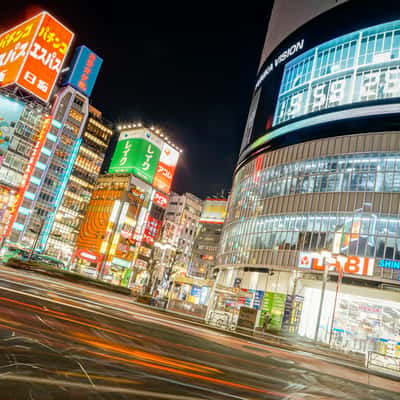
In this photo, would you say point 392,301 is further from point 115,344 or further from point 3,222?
point 3,222

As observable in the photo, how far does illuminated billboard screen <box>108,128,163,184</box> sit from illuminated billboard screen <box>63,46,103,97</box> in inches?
721

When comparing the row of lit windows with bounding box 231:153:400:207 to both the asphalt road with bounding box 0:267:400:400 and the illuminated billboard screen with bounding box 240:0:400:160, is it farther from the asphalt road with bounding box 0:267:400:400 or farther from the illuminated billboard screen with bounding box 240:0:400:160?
the asphalt road with bounding box 0:267:400:400

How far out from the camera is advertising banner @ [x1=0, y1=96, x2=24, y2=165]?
59.7 metres

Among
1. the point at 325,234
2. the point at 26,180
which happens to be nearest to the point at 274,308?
the point at 325,234

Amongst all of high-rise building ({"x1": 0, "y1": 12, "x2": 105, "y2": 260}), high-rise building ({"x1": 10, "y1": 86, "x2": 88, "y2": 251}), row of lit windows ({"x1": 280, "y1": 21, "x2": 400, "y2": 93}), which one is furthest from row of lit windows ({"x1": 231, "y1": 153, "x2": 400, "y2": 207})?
high-rise building ({"x1": 10, "y1": 86, "x2": 88, "y2": 251})

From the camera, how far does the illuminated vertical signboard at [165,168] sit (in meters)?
113

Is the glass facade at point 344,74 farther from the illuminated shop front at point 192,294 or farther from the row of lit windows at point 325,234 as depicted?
the illuminated shop front at point 192,294

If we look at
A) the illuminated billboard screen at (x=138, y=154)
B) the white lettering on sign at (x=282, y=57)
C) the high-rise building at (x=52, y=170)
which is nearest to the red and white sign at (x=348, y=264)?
the white lettering on sign at (x=282, y=57)

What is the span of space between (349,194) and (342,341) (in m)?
16.5

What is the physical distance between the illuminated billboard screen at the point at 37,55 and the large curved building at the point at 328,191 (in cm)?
3777

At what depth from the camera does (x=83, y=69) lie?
96.2 metres

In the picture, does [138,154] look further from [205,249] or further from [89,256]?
[205,249]

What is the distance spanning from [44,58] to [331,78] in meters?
47.4

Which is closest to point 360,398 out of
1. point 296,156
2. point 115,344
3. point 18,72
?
point 115,344
